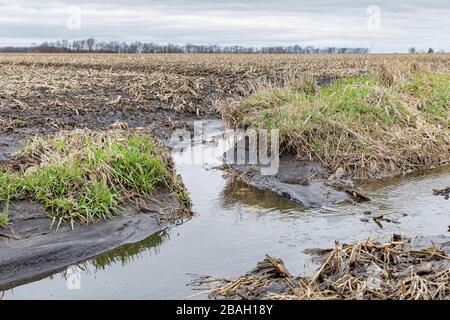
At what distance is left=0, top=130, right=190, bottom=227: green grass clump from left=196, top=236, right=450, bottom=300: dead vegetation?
7.09 ft

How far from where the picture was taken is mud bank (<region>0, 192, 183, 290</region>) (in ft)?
20.3

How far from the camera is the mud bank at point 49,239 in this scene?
618cm

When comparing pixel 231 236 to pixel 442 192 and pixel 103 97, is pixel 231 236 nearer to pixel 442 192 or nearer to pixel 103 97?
pixel 442 192

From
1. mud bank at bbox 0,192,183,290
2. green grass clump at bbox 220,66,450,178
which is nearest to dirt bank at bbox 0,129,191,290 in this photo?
mud bank at bbox 0,192,183,290

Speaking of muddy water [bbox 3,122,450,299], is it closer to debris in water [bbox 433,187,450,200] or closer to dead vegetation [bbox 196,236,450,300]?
debris in water [bbox 433,187,450,200]

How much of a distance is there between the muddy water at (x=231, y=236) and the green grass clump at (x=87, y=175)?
2.28ft

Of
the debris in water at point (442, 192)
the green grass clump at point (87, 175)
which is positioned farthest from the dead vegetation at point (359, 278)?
the debris in water at point (442, 192)

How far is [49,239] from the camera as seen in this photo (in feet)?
21.7

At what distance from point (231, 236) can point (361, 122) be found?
590 centimetres

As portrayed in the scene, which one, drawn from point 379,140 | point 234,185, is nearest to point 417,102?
point 379,140

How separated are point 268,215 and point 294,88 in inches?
288

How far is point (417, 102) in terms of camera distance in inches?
550

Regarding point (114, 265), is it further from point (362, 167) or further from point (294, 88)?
point (294, 88)

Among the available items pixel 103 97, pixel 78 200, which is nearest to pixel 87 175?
pixel 78 200
